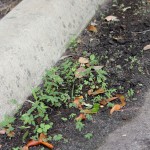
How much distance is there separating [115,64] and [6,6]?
1.76 metres

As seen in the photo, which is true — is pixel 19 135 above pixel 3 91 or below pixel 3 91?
below

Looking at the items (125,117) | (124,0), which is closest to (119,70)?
(125,117)

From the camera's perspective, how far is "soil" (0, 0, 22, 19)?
492 cm

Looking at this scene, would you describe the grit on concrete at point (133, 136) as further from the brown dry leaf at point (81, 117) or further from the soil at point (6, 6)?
the soil at point (6, 6)

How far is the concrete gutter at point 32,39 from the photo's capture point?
138 inches

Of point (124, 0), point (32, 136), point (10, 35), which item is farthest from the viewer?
point (124, 0)

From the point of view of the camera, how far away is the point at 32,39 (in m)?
3.86

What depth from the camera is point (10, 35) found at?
12.5 feet

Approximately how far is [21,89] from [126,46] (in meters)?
1.19

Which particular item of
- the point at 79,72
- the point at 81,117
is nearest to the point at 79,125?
the point at 81,117

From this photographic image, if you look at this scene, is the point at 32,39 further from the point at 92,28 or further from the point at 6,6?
the point at 6,6

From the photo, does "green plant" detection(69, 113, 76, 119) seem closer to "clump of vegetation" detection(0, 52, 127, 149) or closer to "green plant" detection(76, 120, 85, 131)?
"clump of vegetation" detection(0, 52, 127, 149)

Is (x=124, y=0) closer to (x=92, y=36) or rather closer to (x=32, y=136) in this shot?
(x=92, y=36)

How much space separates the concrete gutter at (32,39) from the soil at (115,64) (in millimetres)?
155
